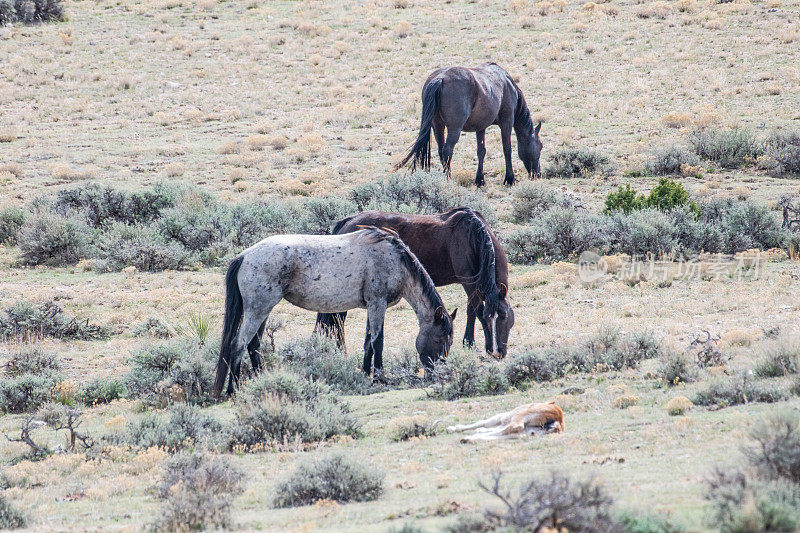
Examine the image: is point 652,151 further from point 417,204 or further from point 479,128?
point 417,204

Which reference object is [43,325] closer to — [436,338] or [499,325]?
[436,338]

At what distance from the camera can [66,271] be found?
54.1ft

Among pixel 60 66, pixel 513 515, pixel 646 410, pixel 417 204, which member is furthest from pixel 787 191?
pixel 60 66

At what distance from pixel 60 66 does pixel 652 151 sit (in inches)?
1003

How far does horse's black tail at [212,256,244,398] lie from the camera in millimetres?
9383

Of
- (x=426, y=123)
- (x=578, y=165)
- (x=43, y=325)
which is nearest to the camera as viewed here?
(x=43, y=325)

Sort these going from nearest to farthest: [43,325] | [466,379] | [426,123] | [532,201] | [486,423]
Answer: [486,423] < [466,379] < [43,325] < [532,201] < [426,123]

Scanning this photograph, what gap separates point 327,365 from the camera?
976 centimetres

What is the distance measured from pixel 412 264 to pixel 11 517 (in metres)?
5.24

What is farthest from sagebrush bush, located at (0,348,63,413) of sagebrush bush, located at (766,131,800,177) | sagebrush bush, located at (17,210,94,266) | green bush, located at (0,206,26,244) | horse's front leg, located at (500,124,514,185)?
sagebrush bush, located at (766,131,800,177)

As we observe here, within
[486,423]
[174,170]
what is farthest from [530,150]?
[486,423]

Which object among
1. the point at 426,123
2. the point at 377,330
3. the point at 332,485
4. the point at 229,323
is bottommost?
the point at 377,330

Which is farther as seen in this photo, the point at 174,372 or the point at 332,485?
the point at 174,372

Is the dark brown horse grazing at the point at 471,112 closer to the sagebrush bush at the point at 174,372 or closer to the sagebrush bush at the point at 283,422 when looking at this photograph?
the sagebrush bush at the point at 174,372
